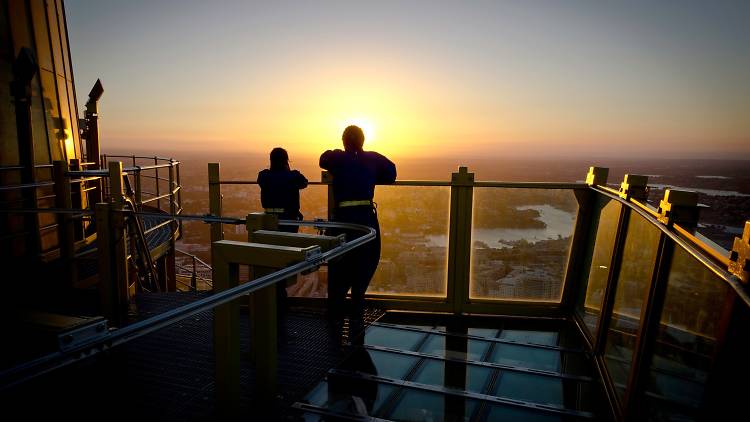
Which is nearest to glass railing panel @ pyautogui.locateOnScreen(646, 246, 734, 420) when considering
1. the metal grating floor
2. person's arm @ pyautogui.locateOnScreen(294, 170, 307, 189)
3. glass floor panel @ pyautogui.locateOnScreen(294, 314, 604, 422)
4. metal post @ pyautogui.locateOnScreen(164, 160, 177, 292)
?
glass floor panel @ pyautogui.locateOnScreen(294, 314, 604, 422)

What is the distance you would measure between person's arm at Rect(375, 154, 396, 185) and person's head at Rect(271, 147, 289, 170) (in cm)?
116

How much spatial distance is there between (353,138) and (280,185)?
1.08 meters

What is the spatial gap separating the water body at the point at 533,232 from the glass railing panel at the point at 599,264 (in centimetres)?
38

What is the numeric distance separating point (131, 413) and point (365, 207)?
2.67m

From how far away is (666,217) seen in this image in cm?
247

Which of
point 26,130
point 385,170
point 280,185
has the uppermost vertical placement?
point 26,130

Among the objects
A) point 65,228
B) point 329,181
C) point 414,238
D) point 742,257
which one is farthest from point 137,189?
point 742,257

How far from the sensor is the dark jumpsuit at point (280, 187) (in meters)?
5.02

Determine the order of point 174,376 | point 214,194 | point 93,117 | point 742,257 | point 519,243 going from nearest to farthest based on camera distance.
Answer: point 742,257 → point 174,376 → point 519,243 → point 214,194 → point 93,117

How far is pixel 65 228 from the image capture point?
537 cm

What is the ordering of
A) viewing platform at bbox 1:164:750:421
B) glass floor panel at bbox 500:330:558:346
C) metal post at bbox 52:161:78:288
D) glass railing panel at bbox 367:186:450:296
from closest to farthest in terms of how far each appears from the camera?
1. viewing platform at bbox 1:164:750:421
2. glass floor panel at bbox 500:330:558:346
3. glass railing panel at bbox 367:186:450:296
4. metal post at bbox 52:161:78:288

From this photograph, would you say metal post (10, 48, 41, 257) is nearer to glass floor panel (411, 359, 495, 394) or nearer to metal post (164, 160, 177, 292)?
metal post (164, 160, 177, 292)

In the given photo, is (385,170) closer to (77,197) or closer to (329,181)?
(329,181)

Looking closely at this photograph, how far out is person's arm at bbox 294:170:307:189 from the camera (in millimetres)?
5070
